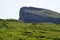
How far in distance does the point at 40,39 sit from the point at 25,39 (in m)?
7.77

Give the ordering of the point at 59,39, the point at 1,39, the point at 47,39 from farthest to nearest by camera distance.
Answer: the point at 47,39, the point at 59,39, the point at 1,39

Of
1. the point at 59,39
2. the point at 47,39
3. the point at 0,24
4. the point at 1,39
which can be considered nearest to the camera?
the point at 1,39

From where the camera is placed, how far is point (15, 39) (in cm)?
7912

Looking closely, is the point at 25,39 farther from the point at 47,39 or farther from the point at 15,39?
the point at 47,39

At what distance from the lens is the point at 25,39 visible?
80.9 m

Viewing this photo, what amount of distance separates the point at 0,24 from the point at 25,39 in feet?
151

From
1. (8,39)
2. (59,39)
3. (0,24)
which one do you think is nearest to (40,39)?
(59,39)

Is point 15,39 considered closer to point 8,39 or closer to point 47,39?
point 8,39

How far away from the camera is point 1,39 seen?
75562 millimetres

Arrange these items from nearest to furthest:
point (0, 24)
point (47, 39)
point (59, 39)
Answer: point (59, 39) → point (47, 39) → point (0, 24)

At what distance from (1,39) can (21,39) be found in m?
8.71

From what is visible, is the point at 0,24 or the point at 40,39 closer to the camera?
the point at 40,39

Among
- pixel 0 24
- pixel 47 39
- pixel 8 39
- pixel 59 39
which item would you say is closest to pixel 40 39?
pixel 47 39

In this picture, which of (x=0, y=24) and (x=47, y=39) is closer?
(x=47, y=39)
